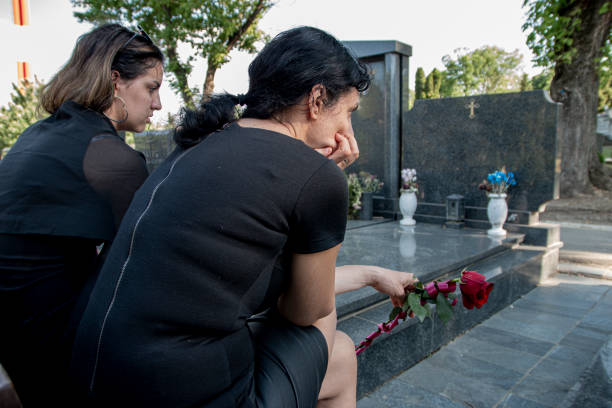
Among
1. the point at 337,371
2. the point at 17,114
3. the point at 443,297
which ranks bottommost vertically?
the point at 337,371

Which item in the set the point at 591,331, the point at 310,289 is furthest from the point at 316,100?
the point at 591,331

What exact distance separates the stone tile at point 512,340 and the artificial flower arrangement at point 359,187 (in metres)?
3.50

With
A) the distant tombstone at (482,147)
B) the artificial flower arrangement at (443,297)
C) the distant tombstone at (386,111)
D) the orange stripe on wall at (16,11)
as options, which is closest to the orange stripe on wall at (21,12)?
the orange stripe on wall at (16,11)

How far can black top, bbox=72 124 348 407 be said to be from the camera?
887mm

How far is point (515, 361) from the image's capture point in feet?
9.56

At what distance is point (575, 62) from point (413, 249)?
27.8 ft

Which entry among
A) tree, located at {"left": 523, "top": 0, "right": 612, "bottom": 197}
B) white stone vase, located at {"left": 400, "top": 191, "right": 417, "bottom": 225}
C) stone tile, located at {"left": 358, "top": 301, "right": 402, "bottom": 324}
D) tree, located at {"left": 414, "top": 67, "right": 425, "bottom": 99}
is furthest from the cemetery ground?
tree, located at {"left": 414, "top": 67, "right": 425, "bottom": 99}

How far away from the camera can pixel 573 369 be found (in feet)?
9.20

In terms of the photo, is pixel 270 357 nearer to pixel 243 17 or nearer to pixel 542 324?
pixel 542 324

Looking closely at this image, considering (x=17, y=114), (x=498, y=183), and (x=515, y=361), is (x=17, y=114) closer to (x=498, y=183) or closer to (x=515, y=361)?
(x=498, y=183)

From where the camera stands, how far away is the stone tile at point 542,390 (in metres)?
2.42

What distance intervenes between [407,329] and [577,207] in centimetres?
881

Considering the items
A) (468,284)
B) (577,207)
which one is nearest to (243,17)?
(577,207)

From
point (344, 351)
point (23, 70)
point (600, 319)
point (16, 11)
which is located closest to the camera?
point (344, 351)
